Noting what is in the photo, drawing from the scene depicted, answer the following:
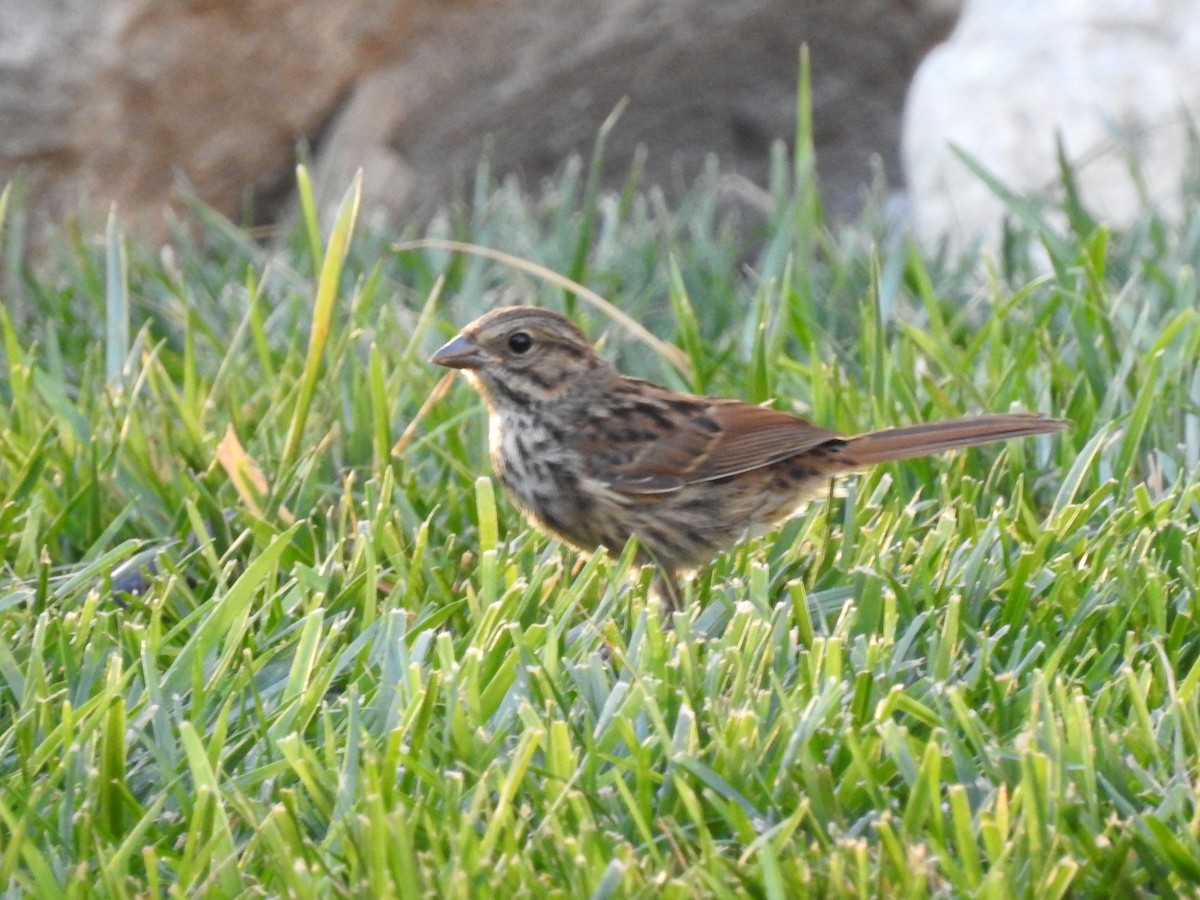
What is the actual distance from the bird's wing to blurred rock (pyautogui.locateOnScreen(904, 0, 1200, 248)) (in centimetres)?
270

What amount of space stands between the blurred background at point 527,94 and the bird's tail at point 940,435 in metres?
2.34

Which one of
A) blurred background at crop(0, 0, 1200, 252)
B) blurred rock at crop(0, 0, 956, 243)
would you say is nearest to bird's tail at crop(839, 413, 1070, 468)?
blurred background at crop(0, 0, 1200, 252)

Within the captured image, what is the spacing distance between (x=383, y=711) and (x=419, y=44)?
437 cm

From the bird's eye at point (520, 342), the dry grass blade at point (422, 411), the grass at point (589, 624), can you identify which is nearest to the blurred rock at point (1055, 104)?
the grass at point (589, 624)

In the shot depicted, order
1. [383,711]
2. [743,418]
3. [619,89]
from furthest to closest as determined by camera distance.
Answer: [619,89]
[743,418]
[383,711]

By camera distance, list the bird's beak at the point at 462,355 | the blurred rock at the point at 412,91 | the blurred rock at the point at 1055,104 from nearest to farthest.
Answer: the bird's beak at the point at 462,355 → the blurred rock at the point at 412,91 → the blurred rock at the point at 1055,104

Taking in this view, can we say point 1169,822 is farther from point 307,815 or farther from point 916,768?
point 307,815

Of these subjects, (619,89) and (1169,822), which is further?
(619,89)

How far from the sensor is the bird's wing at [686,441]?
430cm

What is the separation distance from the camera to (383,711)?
3223 mm

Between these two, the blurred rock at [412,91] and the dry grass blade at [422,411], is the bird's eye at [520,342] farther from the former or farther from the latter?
the blurred rock at [412,91]

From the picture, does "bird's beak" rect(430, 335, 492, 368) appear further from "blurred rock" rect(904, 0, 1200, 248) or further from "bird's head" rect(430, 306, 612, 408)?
"blurred rock" rect(904, 0, 1200, 248)

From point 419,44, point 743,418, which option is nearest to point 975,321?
point 743,418

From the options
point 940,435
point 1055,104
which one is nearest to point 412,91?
point 1055,104
